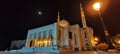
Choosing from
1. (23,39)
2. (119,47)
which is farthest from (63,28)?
(23,39)

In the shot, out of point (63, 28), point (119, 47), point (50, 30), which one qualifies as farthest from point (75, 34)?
point (119, 47)

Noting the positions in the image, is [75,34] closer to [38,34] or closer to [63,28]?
[63,28]

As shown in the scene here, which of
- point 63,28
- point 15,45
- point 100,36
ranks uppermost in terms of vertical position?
point 63,28

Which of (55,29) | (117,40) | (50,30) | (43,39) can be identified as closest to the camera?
(117,40)

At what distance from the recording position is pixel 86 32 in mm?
29156

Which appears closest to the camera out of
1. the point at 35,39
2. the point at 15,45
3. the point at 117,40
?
the point at 117,40

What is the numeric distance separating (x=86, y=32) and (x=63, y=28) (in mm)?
7710

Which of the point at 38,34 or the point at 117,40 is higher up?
the point at 38,34

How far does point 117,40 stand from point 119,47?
74cm

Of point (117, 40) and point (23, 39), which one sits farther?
point (23, 39)

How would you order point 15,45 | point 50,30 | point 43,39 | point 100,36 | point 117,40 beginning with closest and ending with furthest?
point 117,40
point 50,30
point 43,39
point 100,36
point 15,45

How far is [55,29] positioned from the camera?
21750 millimetres

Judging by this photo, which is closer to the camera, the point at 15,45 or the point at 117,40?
the point at 117,40

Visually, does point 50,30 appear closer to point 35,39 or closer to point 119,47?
point 35,39
